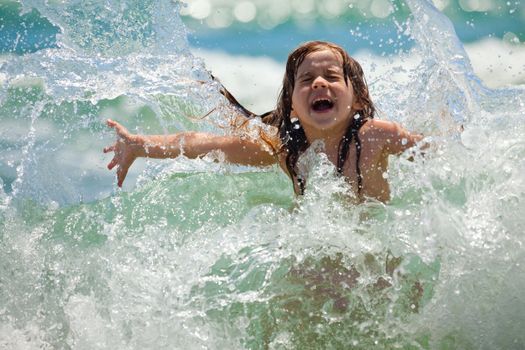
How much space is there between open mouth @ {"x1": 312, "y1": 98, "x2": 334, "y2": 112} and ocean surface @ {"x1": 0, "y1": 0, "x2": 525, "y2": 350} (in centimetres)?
22

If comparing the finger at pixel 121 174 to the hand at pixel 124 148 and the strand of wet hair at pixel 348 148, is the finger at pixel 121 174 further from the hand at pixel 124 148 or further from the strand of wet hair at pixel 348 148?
the strand of wet hair at pixel 348 148

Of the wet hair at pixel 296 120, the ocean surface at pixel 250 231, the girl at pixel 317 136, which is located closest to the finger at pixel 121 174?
the girl at pixel 317 136

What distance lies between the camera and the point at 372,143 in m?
3.24

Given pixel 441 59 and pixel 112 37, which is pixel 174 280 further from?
pixel 112 37

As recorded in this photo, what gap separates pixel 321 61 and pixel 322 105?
209mm

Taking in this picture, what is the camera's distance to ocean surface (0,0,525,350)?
253 centimetres

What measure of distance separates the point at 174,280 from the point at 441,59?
5.30 feet

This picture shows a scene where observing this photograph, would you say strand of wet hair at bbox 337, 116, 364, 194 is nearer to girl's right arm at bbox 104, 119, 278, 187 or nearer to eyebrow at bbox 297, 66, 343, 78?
eyebrow at bbox 297, 66, 343, 78

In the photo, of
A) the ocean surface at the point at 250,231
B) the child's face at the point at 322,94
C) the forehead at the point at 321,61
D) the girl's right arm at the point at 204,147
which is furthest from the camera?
the girl's right arm at the point at 204,147

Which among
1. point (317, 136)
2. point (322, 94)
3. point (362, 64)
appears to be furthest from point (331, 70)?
point (362, 64)

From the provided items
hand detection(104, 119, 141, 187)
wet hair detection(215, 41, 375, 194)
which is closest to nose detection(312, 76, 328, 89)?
wet hair detection(215, 41, 375, 194)

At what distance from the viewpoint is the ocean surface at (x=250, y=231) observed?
2529 mm

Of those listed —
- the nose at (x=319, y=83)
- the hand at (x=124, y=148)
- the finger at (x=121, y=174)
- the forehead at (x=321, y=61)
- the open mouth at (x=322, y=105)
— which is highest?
the forehead at (x=321, y=61)

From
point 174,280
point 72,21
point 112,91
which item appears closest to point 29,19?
point 72,21
